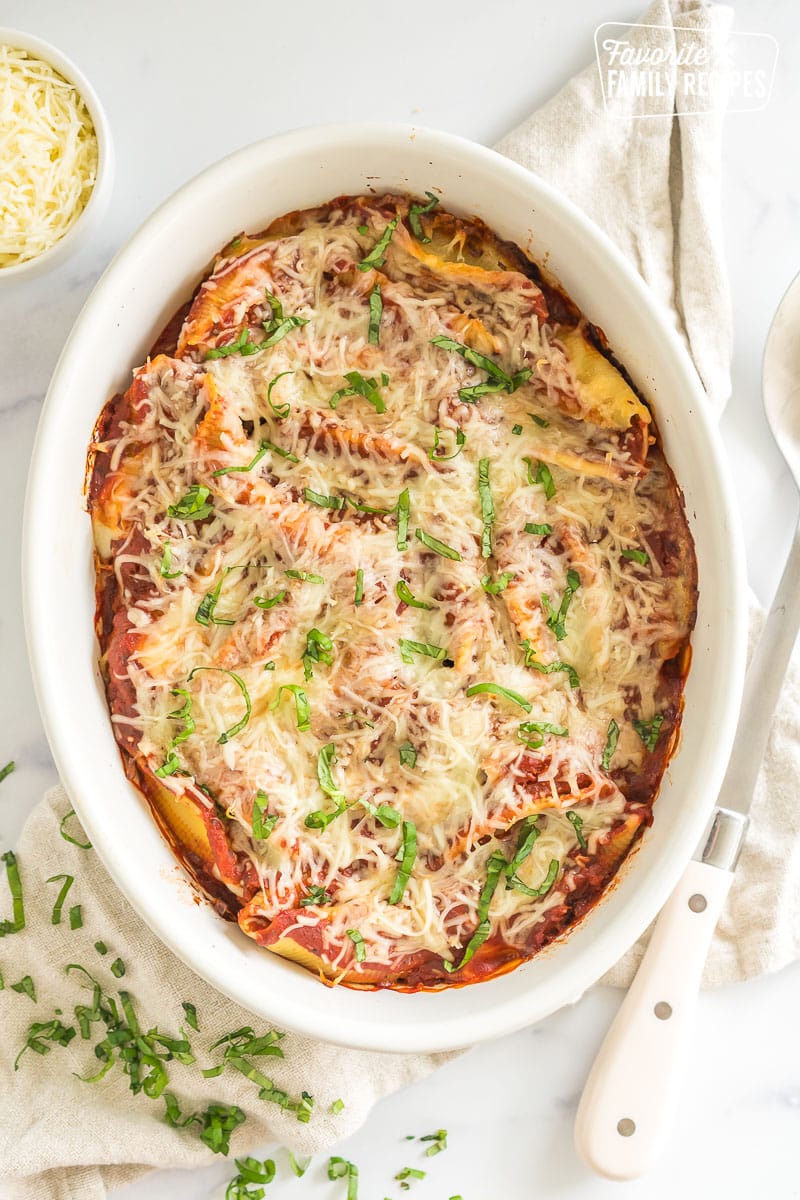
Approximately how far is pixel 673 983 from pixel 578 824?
53 centimetres

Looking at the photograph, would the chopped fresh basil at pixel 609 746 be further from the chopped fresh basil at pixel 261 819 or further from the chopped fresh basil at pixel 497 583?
the chopped fresh basil at pixel 261 819

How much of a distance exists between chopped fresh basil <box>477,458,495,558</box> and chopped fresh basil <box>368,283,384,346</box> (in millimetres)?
344

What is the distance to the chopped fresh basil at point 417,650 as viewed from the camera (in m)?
2.17

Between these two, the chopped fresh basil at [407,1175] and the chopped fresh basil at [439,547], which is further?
the chopped fresh basil at [407,1175]

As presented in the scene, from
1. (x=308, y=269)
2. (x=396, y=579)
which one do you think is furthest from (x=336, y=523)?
(x=308, y=269)

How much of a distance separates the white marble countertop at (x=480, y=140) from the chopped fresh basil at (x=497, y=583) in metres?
0.77

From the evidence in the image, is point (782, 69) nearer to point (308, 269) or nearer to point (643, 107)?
point (643, 107)

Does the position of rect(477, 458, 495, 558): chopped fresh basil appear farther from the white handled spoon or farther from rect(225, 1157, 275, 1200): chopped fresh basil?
rect(225, 1157, 275, 1200): chopped fresh basil

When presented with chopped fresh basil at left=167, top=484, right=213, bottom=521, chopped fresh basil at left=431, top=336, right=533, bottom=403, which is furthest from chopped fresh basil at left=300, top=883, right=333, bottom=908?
chopped fresh basil at left=431, top=336, right=533, bottom=403

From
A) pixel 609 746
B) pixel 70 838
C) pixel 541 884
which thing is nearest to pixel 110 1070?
pixel 70 838

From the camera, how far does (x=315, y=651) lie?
7.08 ft

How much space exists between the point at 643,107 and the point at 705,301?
0.48m

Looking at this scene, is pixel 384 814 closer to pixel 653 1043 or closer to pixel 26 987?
pixel 653 1043

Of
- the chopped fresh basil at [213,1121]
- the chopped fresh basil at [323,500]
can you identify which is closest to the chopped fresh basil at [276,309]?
the chopped fresh basil at [323,500]
